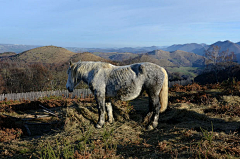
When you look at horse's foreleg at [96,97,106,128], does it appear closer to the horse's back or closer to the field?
the field

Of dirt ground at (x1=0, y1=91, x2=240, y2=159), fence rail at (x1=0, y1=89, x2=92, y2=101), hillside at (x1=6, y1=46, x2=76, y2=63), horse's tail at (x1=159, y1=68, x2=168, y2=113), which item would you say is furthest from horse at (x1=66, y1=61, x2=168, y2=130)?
hillside at (x1=6, y1=46, x2=76, y2=63)

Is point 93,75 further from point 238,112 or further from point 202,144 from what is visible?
point 238,112

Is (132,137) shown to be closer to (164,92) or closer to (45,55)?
(164,92)

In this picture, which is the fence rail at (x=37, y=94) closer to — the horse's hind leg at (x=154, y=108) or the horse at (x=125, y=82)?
the horse at (x=125, y=82)

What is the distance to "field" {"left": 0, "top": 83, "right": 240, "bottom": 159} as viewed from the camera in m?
3.64

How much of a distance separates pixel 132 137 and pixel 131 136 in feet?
0.21

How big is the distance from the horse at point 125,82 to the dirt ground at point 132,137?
754mm

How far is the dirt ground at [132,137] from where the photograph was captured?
11.9ft

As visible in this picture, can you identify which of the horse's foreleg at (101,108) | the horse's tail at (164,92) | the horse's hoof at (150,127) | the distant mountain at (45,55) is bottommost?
the horse's hoof at (150,127)

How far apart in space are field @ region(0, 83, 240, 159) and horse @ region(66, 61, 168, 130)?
2.51ft

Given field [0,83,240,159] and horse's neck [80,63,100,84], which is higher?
horse's neck [80,63,100,84]

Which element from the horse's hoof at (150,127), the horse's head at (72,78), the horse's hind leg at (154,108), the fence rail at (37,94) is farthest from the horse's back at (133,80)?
the fence rail at (37,94)

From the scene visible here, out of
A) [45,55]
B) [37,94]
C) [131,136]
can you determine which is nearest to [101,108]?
[131,136]

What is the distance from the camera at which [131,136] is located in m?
4.98
